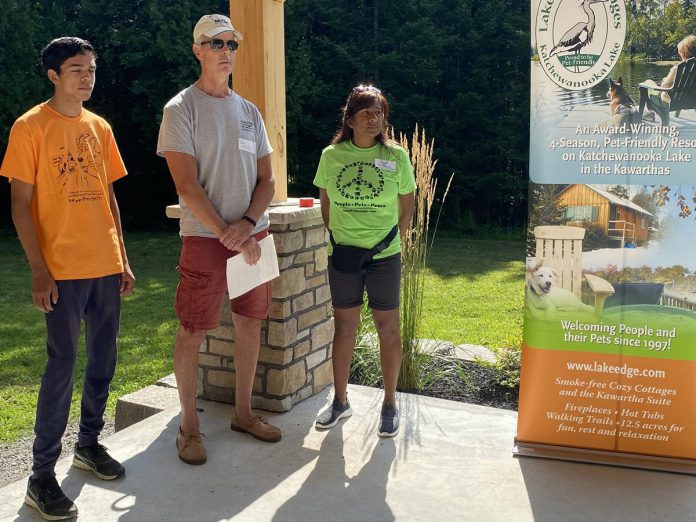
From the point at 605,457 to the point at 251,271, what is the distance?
1.79m

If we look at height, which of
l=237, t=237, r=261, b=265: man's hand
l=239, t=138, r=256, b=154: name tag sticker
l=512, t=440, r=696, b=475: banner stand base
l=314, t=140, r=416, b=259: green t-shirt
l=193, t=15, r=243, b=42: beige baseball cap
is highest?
l=193, t=15, r=243, b=42: beige baseball cap

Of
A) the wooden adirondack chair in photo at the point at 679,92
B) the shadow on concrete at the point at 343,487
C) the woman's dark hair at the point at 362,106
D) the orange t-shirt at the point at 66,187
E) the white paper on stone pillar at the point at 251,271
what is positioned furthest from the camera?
the woman's dark hair at the point at 362,106

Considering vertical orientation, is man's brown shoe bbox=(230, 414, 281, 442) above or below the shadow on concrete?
above

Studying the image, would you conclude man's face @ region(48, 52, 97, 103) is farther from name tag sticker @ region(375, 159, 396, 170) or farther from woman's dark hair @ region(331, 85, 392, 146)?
name tag sticker @ region(375, 159, 396, 170)

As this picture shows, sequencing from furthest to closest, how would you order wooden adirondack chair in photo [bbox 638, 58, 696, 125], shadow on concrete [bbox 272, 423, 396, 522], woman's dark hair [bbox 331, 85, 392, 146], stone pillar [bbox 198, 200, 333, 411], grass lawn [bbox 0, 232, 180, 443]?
grass lawn [bbox 0, 232, 180, 443] → stone pillar [bbox 198, 200, 333, 411] → woman's dark hair [bbox 331, 85, 392, 146] → wooden adirondack chair in photo [bbox 638, 58, 696, 125] → shadow on concrete [bbox 272, 423, 396, 522]

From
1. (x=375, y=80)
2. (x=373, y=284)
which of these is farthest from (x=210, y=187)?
(x=375, y=80)

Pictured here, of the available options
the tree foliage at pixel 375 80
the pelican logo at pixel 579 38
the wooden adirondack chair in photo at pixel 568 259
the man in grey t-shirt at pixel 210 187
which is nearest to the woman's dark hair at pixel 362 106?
the man in grey t-shirt at pixel 210 187

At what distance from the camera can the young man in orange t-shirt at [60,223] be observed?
2.61 meters

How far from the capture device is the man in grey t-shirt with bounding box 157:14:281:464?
2.99 meters

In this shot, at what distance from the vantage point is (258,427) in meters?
3.42

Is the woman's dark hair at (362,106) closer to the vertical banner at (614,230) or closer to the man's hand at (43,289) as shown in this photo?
the vertical banner at (614,230)

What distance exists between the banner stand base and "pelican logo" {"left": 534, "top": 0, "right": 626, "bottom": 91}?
5.27 feet

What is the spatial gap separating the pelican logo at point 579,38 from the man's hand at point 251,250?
1.46 m

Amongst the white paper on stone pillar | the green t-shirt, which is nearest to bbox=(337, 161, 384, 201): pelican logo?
the green t-shirt
